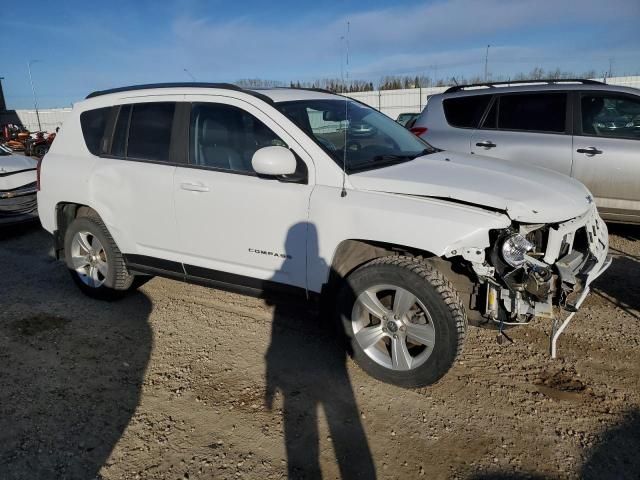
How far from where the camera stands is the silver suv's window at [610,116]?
17.7 feet

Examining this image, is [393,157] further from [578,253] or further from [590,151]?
[590,151]

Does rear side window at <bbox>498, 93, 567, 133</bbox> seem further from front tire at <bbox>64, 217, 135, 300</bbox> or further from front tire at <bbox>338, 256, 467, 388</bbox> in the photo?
front tire at <bbox>64, 217, 135, 300</bbox>

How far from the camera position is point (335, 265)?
10.6 feet

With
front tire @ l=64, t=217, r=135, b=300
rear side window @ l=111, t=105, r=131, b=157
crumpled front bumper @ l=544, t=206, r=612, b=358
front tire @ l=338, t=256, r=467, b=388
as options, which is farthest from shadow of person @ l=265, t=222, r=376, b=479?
rear side window @ l=111, t=105, r=131, b=157

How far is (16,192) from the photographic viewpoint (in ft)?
24.4

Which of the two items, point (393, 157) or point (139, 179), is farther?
point (139, 179)

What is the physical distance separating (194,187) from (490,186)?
7.04ft

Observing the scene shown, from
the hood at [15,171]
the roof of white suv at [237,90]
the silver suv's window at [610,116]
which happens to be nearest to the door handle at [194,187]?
the roof of white suv at [237,90]

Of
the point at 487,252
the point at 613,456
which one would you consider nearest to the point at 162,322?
Answer: the point at 487,252

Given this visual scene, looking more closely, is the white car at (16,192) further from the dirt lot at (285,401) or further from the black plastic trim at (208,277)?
the black plastic trim at (208,277)

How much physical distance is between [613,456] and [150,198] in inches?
142

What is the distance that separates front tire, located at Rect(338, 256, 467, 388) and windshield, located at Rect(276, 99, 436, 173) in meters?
0.77

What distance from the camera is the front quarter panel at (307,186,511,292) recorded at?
108 inches

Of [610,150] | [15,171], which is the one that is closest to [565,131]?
[610,150]
